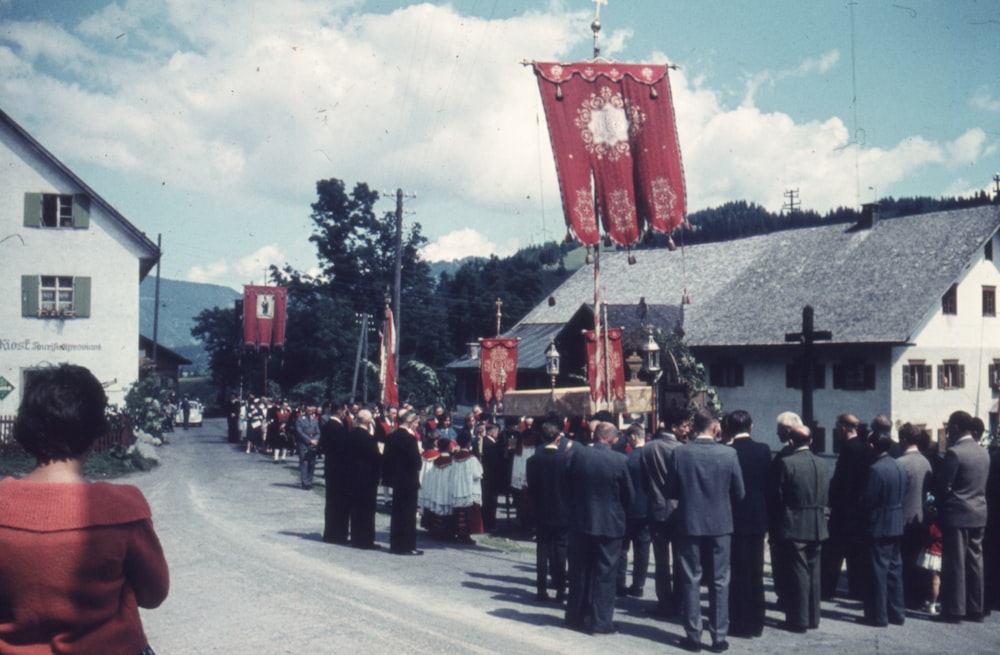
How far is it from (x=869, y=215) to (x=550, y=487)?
120ft

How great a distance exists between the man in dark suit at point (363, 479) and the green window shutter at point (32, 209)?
21.3 metres

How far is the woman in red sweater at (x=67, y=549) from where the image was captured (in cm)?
268

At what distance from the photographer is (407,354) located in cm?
7262

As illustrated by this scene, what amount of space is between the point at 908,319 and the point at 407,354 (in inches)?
1770

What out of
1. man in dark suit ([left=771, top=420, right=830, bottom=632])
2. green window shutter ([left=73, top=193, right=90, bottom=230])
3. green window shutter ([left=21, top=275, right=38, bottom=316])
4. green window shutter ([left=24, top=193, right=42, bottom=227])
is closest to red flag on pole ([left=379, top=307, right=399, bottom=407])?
green window shutter ([left=73, top=193, right=90, bottom=230])

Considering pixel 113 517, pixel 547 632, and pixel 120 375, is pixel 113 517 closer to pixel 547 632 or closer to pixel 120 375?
pixel 547 632

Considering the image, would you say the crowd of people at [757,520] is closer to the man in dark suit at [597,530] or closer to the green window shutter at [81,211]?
the man in dark suit at [597,530]

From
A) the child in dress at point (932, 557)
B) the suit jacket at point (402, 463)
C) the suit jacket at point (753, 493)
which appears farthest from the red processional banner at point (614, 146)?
the child in dress at point (932, 557)

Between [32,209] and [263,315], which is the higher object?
[32,209]

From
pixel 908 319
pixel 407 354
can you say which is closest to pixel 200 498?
pixel 908 319

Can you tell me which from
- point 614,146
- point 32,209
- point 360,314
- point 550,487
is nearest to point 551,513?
point 550,487

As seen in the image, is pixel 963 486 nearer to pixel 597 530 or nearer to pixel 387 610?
pixel 597 530

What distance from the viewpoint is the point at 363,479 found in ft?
43.2

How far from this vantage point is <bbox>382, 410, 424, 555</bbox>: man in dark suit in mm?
12539
